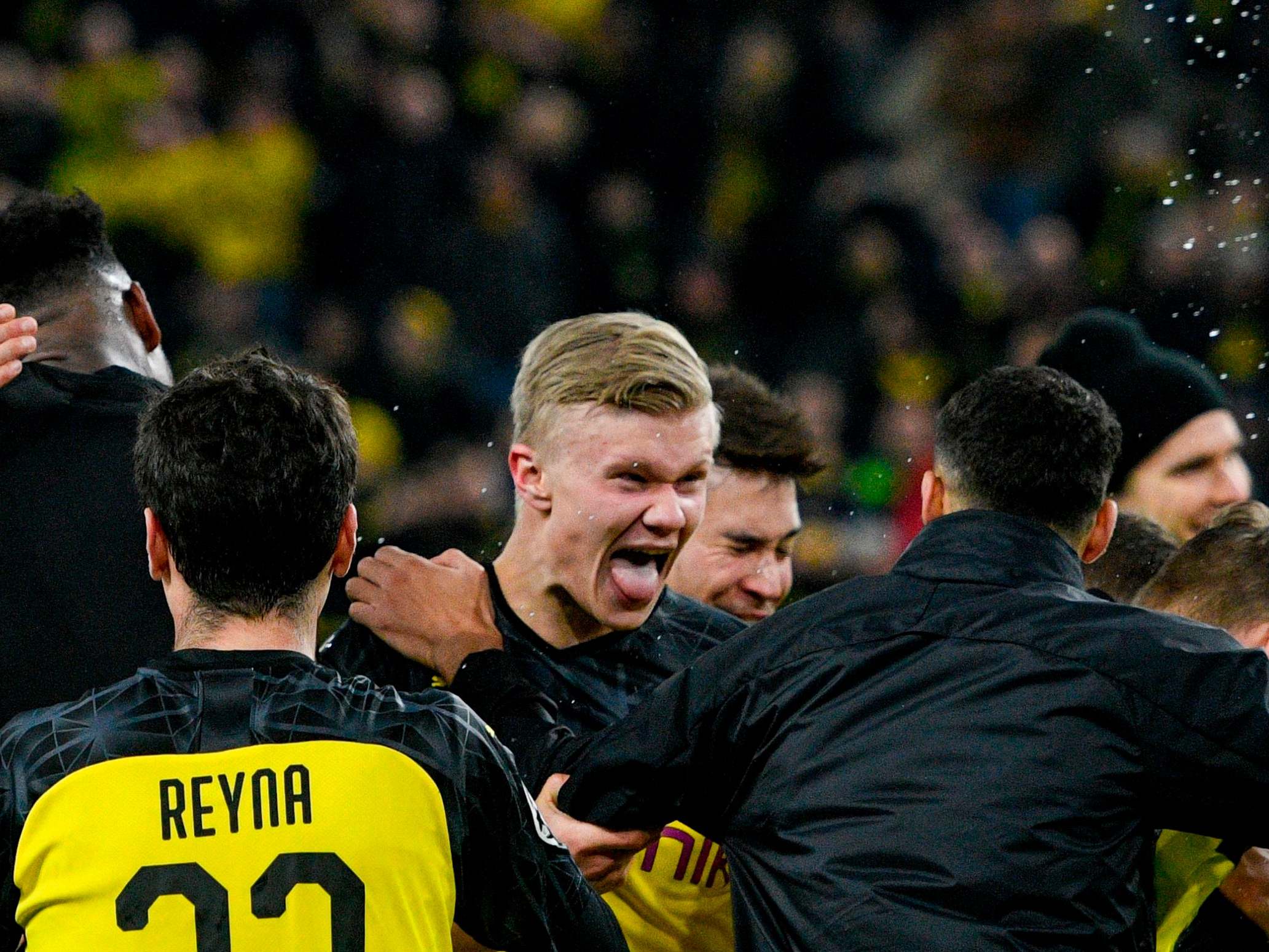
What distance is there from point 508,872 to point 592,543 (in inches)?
50.3

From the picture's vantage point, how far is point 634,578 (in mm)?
3381

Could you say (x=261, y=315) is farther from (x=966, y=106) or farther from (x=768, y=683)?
(x=768, y=683)

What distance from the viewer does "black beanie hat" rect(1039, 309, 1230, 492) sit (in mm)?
5523

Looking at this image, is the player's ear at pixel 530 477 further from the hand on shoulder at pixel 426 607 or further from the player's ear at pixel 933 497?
the player's ear at pixel 933 497

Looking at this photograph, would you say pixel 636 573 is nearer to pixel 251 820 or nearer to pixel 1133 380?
pixel 251 820

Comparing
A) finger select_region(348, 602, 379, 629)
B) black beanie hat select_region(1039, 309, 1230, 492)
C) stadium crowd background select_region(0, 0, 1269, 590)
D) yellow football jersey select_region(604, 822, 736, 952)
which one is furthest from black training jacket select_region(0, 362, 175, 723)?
stadium crowd background select_region(0, 0, 1269, 590)

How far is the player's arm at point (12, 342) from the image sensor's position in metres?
2.88

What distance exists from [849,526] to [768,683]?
572 cm

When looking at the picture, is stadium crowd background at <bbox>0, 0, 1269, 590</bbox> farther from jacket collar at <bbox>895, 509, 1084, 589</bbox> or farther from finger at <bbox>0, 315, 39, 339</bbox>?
jacket collar at <bbox>895, 509, 1084, 589</bbox>

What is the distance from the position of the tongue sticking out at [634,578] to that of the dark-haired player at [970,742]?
61 cm

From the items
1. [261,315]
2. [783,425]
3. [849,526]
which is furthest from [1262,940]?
[261,315]

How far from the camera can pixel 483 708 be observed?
9.87 ft

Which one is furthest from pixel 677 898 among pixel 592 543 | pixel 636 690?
pixel 592 543

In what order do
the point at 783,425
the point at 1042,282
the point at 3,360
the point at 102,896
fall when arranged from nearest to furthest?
the point at 102,896 → the point at 3,360 → the point at 783,425 → the point at 1042,282
